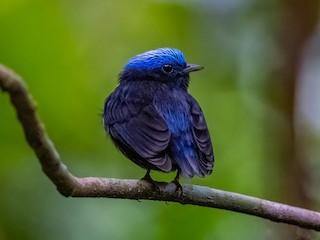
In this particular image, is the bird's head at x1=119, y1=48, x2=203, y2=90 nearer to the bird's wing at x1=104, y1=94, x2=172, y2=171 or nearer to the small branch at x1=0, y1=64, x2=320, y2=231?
the bird's wing at x1=104, y1=94, x2=172, y2=171

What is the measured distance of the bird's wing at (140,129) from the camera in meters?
3.72

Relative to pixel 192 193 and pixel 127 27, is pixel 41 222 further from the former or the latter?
pixel 127 27

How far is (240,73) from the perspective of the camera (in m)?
6.36

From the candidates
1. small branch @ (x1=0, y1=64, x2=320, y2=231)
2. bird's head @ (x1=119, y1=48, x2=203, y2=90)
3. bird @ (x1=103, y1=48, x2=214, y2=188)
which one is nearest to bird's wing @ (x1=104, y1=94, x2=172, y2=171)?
bird @ (x1=103, y1=48, x2=214, y2=188)

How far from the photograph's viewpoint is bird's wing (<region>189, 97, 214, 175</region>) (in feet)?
12.9

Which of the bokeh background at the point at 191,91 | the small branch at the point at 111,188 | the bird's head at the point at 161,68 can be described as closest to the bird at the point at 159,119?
the bird's head at the point at 161,68

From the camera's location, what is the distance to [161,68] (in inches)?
185

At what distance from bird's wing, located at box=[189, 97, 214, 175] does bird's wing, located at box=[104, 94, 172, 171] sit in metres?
0.22

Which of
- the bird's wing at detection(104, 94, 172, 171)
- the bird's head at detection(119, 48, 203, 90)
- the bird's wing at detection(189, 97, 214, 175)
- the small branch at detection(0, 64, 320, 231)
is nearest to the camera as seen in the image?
the small branch at detection(0, 64, 320, 231)

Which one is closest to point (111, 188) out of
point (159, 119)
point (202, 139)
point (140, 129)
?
point (140, 129)

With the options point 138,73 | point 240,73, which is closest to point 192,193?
point 138,73

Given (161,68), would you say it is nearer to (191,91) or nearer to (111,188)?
(191,91)

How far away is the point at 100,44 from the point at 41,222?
1.91 metres

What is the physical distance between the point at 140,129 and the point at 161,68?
34.9 inches
